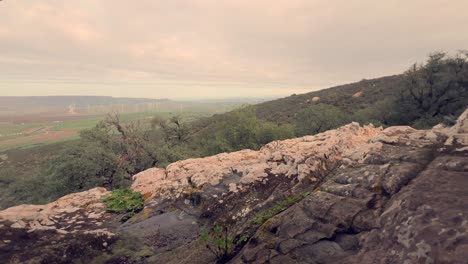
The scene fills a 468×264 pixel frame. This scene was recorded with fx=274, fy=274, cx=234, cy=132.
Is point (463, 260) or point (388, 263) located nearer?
point (463, 260)

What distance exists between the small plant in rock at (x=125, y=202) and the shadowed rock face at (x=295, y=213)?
0.44 meters

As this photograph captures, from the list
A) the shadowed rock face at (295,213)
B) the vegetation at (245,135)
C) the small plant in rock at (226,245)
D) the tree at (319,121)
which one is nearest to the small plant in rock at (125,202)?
the shadowed rock face at (295,213)

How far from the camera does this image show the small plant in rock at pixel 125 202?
13750 mm

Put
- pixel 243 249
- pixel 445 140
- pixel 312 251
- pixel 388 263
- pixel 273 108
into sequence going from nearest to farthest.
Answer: pixel 388 263, pixel 312 251, pixel 243 249, pixel 445 140, pixel 273 108

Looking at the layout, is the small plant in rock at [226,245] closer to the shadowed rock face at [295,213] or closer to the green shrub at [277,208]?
the shadowed rock face at [295,213]

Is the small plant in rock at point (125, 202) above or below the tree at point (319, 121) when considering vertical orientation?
below

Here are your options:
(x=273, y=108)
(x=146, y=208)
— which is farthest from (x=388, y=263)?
(x=273, y=108)

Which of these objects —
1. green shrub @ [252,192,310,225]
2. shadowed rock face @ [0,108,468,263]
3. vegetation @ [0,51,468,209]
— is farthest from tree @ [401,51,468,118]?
green shrub @ [252,192,310,225]

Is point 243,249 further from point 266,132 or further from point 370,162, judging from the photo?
point 266,132

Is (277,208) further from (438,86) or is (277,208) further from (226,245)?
(438,86)

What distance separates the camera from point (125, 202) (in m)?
14.3

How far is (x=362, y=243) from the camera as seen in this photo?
6.85 meters

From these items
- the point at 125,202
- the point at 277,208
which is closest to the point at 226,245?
the point at 277,208

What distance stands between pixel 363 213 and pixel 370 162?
8.09ft
